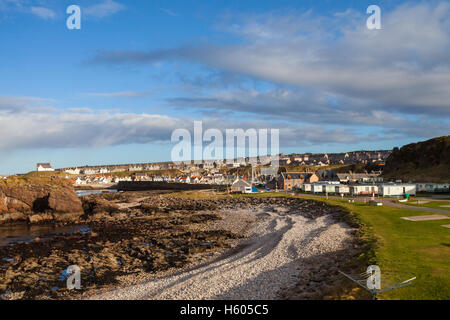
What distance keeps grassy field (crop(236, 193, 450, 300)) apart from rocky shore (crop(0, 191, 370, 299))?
2.41m

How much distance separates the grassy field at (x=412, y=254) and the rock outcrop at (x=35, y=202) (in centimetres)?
5198

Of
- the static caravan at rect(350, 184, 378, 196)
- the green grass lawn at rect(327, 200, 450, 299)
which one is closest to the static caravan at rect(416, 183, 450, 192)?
the static caravan at rect(350, 184, 378, 196)

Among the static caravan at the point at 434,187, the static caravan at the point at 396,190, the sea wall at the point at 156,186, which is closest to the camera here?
the static caravan at the point at 396,190

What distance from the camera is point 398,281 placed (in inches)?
589

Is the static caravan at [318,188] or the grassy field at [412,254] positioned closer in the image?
the grassy field at [412,254]

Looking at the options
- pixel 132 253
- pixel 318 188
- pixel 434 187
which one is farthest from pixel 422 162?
pixel 132 253

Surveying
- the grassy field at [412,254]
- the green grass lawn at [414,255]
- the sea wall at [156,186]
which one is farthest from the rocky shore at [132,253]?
the sea wall at [156,186]

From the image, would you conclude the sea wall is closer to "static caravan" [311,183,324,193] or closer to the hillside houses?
the hillside houses

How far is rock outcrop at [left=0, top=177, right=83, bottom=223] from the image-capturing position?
57719 millimetres

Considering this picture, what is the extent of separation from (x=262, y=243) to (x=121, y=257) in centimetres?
1370

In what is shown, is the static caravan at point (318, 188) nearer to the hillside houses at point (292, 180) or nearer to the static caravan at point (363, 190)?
the static caravan at point (363, 190)

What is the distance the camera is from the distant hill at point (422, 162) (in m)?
103

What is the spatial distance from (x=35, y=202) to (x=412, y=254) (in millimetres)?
63312
